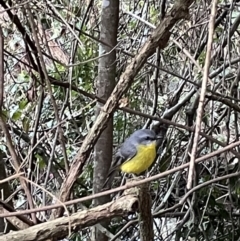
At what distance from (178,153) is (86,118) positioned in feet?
1.67

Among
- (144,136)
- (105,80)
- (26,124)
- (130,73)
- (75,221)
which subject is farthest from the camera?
(26,124)

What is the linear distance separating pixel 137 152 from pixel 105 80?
32.6 inches

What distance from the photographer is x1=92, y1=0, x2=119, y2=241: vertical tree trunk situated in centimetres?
220

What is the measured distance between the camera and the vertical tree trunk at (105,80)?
2201mm

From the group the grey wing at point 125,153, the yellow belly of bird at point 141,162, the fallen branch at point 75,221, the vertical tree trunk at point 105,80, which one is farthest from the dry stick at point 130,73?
the yellow belly of bird at point 141,162

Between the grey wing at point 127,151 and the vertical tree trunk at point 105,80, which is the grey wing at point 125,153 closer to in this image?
the grey wing at point 127,151

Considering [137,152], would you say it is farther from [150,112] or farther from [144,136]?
[144,136]

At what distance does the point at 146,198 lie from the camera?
1266mm

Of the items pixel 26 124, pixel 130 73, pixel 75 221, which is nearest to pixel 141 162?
pixel 26 124

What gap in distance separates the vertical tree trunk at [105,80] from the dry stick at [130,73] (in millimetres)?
669

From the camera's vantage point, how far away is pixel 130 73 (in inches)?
57.9

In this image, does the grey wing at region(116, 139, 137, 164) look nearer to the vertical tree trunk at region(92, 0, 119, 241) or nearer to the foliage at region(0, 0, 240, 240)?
the foliage at region(0, 0, 240, 240)

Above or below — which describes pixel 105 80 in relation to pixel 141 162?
above

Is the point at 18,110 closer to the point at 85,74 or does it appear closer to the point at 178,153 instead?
the point at 85,74
